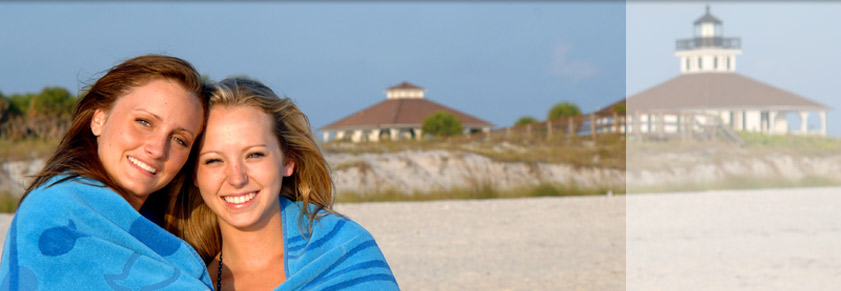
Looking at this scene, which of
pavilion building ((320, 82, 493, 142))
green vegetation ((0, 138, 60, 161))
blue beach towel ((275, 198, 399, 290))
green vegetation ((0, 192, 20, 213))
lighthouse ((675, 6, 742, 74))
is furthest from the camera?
lighthouse ((675, 6, 742, 74))

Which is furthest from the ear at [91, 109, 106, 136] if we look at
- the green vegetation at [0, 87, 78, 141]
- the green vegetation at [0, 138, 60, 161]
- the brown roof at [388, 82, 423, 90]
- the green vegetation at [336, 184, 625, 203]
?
the brown roof at [388, 82, 423, 90]

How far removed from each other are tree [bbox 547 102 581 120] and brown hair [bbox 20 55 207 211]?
36031mm

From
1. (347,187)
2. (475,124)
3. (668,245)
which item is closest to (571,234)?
(668,245)

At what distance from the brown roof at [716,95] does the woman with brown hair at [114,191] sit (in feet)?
156

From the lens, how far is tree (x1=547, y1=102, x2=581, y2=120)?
3822cm

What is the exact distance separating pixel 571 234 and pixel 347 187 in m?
7.15

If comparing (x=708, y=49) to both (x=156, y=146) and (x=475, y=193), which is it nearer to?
(x=475, y=193)

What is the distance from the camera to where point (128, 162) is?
250cm

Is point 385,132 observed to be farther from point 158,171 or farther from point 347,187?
point 158,171

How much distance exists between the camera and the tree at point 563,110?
1505 inches

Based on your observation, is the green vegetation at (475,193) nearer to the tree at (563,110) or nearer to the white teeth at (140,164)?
the white teeth at (140,164)

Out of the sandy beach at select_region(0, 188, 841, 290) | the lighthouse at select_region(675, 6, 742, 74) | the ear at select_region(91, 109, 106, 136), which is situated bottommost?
the sandy beach at select_region(0, 188, 841, 290)

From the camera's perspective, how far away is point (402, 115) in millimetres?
39625

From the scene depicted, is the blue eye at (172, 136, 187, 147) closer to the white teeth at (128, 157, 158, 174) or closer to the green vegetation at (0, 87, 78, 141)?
the white teeth at (128, 157, 158, 174)
